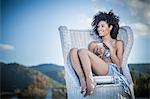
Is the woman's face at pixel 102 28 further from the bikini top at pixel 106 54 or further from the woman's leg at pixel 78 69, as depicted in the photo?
the woman's leg at pixel 78 69

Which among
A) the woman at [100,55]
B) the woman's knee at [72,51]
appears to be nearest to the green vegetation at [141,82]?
the woman at [100,55]

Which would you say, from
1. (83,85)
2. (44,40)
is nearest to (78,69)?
(83,85)

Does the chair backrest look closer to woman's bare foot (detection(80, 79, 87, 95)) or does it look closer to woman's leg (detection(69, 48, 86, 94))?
woman's leg (detection(69, 48, 86, 94))

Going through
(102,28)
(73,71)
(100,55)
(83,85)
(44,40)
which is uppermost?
(102,28)

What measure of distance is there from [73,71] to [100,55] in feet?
1.05

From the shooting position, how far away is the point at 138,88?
381 centimetres

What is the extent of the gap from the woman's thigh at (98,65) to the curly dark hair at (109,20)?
261 millimetres

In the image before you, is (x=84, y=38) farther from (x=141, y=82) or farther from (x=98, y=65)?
(x=141, y=82)

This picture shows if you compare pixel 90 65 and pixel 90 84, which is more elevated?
pixel 90 65

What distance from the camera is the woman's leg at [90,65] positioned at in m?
3.63

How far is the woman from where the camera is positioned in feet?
11.9

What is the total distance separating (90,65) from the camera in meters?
3.66

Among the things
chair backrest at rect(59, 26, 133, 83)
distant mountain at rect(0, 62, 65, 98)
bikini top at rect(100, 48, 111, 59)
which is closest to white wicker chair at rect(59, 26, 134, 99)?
chair backrest at rect(59, 26, 133, 83)

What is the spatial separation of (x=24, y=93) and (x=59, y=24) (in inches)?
29.2
